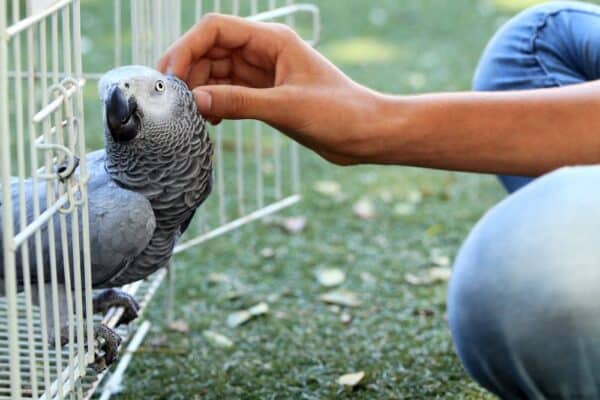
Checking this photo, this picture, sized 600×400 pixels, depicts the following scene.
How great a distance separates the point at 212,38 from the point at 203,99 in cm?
16

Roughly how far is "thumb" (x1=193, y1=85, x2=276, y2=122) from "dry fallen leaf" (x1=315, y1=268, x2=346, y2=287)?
92 centimetres

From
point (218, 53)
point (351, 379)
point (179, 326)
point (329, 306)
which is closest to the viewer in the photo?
point (218, 53)

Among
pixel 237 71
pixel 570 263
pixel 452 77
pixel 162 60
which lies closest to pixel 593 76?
pixel 237 71

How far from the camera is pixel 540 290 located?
2.99 feet

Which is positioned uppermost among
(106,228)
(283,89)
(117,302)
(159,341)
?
(283,89)

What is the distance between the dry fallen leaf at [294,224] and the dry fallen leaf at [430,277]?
0.38m

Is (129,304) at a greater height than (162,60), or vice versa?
(162,60)

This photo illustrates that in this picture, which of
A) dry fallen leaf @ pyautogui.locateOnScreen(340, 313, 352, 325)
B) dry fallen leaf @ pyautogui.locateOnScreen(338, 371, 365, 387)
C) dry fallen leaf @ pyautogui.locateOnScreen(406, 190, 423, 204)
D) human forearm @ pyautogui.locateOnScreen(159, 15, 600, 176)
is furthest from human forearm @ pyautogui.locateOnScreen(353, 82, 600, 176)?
dry fallen leaf @ pyautogui.locateOnScreen(406, 190, 423, 204)

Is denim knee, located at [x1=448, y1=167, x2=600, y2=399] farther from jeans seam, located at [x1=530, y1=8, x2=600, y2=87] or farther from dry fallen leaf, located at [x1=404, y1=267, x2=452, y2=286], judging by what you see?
dry fallen leaf, located at [x1=404, y1=267, x2=452, y2=286]

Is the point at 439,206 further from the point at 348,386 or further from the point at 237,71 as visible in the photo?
the point at 237,71

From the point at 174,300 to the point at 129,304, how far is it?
0.50m

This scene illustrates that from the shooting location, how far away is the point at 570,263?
902 mm

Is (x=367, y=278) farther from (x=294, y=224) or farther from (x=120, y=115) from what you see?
(x=120, y=115)

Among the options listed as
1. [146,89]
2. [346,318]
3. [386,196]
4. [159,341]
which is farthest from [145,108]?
[386,196]
